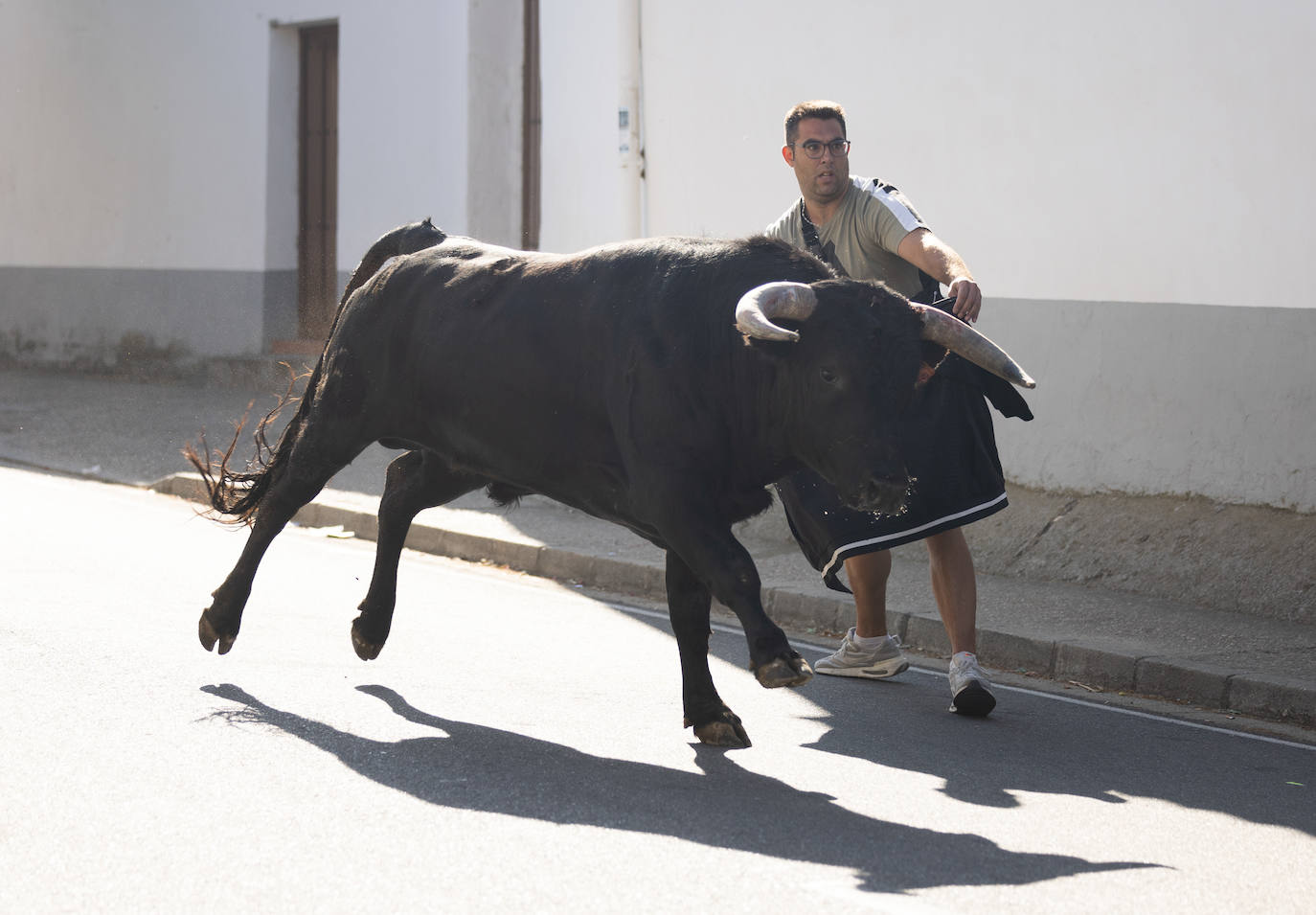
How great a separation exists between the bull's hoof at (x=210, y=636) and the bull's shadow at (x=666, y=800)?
63 cm

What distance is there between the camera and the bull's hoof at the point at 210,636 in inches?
239

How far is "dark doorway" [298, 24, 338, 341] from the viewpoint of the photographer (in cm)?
1659

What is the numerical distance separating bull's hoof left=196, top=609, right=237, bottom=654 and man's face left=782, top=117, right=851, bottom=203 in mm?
2751

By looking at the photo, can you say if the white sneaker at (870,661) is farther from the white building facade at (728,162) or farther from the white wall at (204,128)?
the white wall at (204,128)

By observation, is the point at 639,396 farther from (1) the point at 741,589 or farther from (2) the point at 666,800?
(2) the point at 666,800

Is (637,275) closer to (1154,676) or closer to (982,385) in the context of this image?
(982,385)

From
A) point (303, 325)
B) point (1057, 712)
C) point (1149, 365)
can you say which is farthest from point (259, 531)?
point (303, 325)

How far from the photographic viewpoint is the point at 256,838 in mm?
4191

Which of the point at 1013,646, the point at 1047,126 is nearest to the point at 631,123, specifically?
the point at 1047,126

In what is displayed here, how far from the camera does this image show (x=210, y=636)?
240 inches

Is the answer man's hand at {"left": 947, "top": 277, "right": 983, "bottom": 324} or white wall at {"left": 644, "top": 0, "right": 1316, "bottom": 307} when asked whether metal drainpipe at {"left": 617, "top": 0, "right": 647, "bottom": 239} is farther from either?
man's hand at {"left": 947, "top": 277, "right": 983, "bottom": 324}

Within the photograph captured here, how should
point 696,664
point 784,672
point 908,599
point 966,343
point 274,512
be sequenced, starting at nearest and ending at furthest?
point 784,672
point 966,343
point 696,664
point 274,512
point 908,599

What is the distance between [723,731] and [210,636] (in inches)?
80.1

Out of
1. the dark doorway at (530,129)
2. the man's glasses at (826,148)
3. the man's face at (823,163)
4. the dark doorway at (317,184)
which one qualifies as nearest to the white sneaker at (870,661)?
the man's face at (823,163)
